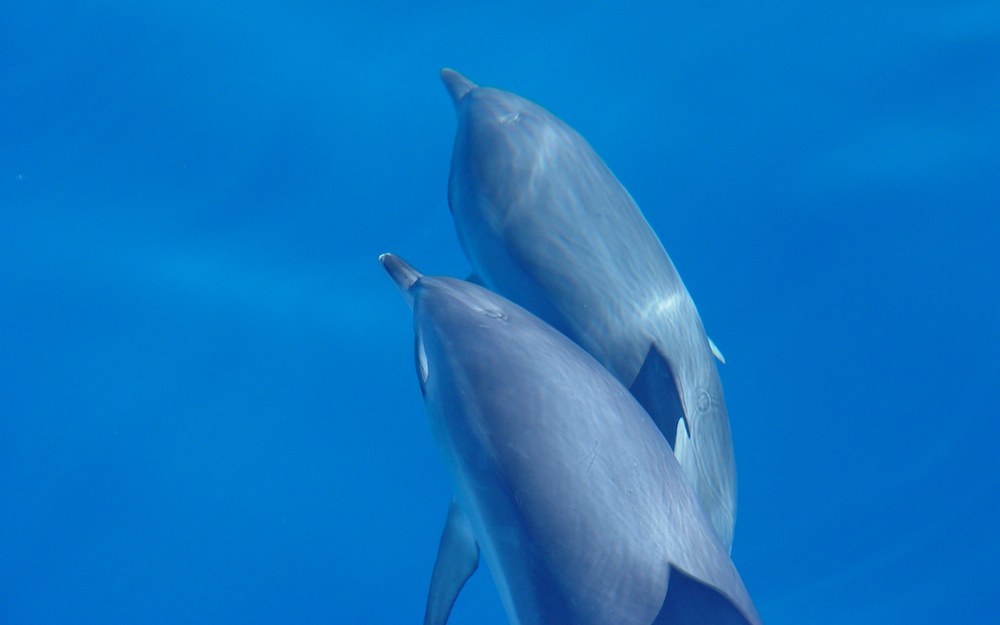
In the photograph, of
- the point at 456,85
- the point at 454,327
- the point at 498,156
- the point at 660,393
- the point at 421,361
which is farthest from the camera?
the point at 456,85

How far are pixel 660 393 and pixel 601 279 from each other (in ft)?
1.63

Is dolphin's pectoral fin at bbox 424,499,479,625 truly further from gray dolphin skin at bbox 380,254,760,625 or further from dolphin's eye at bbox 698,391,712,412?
dolphin's eye at bbox 698,391,712,412

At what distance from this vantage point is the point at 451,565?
271 cm

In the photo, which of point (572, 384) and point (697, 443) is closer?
point (572, 384)

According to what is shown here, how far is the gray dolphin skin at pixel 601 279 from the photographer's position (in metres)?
2.69

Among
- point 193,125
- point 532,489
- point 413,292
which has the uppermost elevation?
point 193,125

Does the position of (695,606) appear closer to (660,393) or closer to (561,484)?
(561,484)

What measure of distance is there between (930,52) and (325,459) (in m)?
5.23

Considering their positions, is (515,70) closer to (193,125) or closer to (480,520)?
(193,125)

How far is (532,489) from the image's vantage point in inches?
69.2

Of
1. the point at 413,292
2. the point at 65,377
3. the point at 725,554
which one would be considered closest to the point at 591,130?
the point at 413,292

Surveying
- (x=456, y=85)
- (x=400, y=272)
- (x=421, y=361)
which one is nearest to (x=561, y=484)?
(x=421, y=361)

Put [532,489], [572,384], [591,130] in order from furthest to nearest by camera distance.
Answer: [591,130] < [572,384] < [532,489]

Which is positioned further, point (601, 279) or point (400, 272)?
point (601, 279)
